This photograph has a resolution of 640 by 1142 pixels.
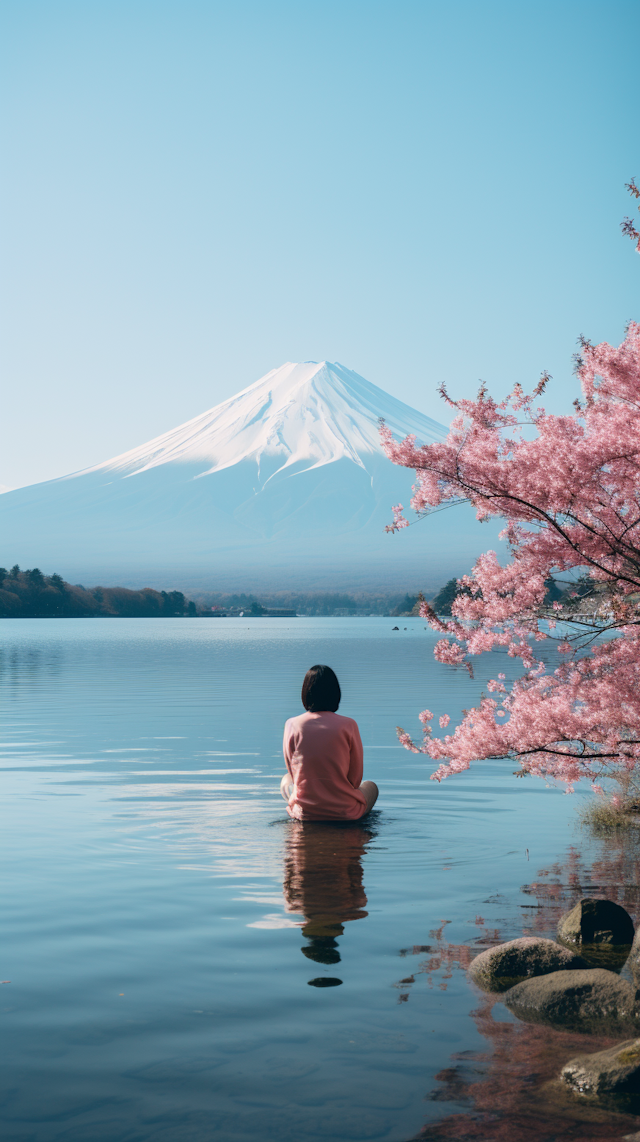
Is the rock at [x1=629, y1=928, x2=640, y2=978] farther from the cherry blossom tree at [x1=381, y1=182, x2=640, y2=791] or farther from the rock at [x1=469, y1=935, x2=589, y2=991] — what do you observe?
the cherry blossom tree at [x1=381, y1=182, x2=640, y2=791]

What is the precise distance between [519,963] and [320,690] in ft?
15.1

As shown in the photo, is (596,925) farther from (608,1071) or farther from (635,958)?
(608,1071)

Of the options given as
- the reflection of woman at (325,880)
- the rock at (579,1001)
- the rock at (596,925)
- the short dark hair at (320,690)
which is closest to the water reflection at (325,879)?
the reflection of woman at (325,880)

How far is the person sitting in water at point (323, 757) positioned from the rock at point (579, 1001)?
14.8 feet

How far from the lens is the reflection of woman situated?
792cm

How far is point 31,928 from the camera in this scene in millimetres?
8133

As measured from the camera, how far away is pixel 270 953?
7.38 metres

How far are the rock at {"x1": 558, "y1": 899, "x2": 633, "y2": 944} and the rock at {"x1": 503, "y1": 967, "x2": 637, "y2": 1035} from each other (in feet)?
3.95

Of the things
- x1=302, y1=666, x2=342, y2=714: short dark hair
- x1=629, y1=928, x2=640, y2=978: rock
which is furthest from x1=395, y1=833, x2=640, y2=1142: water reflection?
x1=302, y1=666, x2=342, y2=714: short dark hair

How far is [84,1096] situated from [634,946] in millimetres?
3845

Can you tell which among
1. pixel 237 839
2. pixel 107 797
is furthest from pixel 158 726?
pixel 237 839

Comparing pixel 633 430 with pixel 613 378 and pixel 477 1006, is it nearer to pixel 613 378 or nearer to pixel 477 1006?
pixel 613 378

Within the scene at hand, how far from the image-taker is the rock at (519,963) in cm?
682

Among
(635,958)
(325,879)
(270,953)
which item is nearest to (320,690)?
(325,879)
